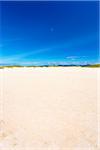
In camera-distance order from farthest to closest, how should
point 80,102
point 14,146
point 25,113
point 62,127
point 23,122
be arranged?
point 80,102 → point 25,113 → point 23,122 → point 62,127 → point 14,146

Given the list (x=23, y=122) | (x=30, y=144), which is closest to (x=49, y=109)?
(x=23, y=122)

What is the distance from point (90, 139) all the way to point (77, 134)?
0.42 m

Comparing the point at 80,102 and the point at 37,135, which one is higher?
the point at 80,102

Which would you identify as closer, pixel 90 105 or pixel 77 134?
pixel 77 134

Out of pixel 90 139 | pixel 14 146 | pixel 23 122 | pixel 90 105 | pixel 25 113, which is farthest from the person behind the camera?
pixel 90 105

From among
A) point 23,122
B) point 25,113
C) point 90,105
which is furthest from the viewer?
point 90,105

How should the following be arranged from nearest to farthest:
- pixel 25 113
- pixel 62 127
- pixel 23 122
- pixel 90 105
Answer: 1. pixel 62 127
2. pixel 23 122
3. pixel 25 113
4. pixel 90 105

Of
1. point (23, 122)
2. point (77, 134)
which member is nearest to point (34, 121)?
point (23, 122)

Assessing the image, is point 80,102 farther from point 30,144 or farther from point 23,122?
point 30,144

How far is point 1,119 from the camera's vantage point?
7043 millimetres

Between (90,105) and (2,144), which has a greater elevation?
(90,105)

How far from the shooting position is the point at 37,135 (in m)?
5.75

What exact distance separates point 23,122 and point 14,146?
5.79 feet

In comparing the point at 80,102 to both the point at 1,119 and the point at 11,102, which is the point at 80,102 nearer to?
the point at 11,102
